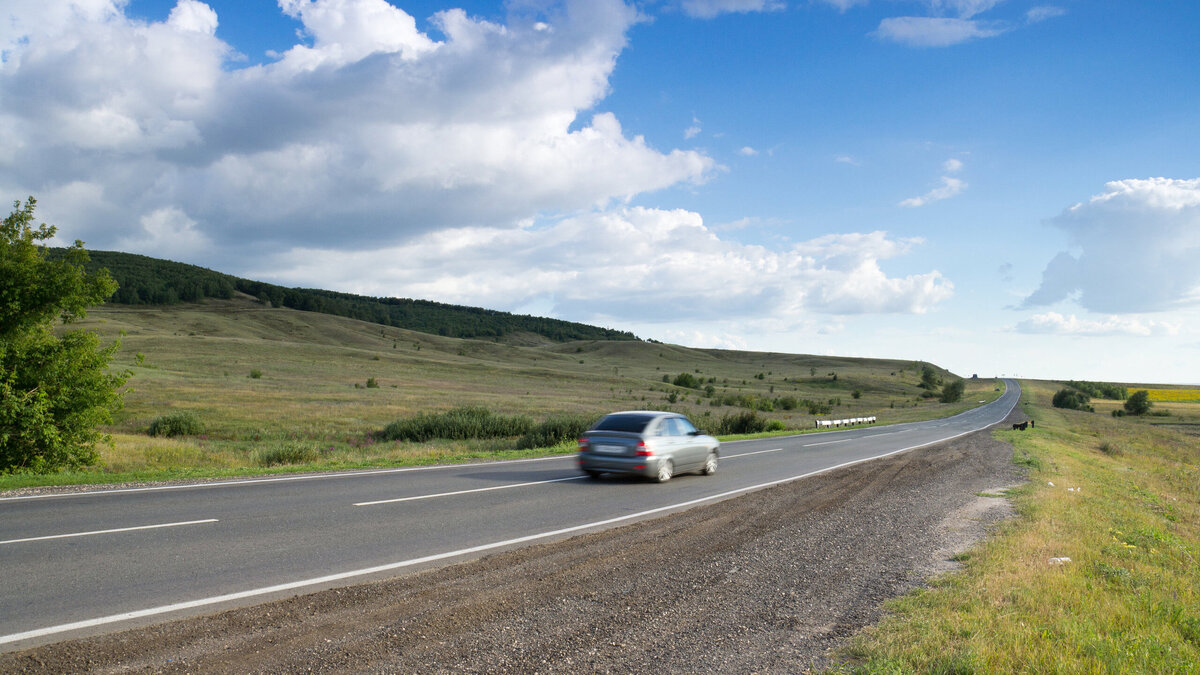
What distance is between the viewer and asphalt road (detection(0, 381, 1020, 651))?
237 inches

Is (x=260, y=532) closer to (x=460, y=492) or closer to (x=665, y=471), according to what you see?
(x=460, y=492)

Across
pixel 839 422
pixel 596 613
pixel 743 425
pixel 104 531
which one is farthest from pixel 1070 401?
pixel 104 531

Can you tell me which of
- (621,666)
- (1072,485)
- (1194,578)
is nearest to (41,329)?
(621,666)

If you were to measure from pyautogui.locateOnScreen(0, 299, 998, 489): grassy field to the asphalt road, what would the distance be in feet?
11.6

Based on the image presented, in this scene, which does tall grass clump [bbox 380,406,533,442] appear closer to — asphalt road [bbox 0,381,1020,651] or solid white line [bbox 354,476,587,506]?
asphalt road [bbox 0,381,1020,651]

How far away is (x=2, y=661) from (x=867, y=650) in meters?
5.82

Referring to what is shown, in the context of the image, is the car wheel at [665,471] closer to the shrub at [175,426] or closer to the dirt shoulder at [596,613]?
the dirt shoulder at [596,613]

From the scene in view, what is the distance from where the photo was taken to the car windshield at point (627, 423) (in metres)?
15.0

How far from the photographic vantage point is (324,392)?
155ft

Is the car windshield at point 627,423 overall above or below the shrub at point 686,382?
above

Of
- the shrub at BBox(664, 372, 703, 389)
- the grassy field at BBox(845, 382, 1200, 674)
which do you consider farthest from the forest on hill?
the grassy field at BBox(845, 382, 1200, 674)

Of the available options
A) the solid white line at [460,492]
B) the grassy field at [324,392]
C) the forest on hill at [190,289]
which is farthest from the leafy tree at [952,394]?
the forest on hill at [190,289]

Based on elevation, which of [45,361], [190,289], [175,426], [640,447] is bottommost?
[175,426]

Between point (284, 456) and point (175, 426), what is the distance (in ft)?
38.4
